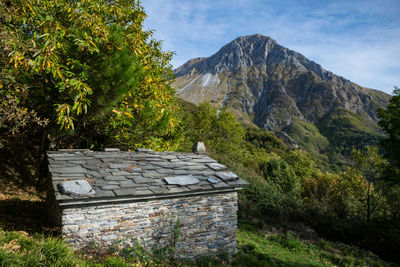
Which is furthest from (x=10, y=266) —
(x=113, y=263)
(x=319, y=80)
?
(x=319, y=80)

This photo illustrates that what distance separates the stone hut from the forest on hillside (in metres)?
1.16

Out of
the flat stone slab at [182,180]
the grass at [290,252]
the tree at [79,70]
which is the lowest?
the grass at [290,252]

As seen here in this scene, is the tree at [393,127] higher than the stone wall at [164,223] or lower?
higher

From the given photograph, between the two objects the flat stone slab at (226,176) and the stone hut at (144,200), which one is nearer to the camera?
the stone hut at (144,200)

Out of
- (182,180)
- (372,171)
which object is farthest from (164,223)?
(372,171)

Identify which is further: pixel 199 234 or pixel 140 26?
pixel 140 26

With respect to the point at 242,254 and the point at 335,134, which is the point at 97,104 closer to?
the point at 242,254

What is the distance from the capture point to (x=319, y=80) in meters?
200

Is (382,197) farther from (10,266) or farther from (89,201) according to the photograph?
(10,266)

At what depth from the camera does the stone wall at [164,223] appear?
177 inches

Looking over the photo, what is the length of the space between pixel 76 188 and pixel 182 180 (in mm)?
2452

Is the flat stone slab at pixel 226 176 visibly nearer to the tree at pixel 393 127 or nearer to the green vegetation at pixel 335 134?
the tree at pixel 393 127

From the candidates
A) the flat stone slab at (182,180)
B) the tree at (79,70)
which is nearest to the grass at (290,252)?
the flat stone slab at (182,180)

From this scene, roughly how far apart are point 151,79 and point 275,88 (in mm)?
207633
